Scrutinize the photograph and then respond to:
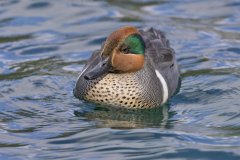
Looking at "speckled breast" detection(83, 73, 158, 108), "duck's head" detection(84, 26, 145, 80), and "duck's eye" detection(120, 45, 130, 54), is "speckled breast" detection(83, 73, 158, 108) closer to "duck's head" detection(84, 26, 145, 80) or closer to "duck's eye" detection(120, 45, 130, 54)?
"duck's head" detection(84, 26, 145, 80)

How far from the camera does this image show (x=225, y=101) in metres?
9.59

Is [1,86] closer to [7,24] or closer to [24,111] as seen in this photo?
[24,111]

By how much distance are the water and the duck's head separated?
472 mm

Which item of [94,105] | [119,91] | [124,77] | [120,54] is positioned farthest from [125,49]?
[94,105]

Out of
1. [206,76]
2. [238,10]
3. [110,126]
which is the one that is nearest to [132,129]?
[110,126]

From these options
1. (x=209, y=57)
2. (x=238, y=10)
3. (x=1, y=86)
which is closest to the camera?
(x=1, y=86)

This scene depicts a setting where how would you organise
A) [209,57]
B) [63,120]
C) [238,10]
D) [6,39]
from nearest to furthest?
[63,120], [209,57], [6,39], [238,10]

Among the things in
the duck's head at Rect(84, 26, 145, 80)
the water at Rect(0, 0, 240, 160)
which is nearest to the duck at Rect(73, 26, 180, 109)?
the duck's head at Rect(84, 26, 145, 80)

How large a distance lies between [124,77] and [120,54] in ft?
1.06

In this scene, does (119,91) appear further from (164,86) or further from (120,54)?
(164,86)

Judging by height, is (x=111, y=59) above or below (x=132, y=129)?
above

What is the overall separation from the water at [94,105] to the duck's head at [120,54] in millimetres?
472

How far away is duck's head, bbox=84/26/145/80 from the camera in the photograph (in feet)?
29.8

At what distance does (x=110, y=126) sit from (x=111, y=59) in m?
0.74
